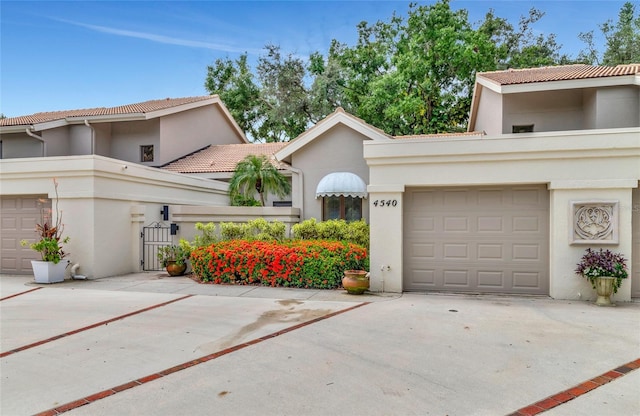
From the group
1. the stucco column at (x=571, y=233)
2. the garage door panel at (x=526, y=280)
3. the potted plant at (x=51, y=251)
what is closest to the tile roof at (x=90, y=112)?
the potted plant at (x=51, y=251)

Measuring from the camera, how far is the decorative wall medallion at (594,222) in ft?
28.5

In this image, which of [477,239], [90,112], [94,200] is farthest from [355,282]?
[90,112]

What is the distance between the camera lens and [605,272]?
840 centimetres

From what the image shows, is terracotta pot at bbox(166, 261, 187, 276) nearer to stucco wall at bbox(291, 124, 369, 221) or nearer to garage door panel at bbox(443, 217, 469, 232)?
stucco wall at bbox(291, 124, 369, 221)

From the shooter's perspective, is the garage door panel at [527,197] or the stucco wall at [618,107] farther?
the stucco wall at [618,107]

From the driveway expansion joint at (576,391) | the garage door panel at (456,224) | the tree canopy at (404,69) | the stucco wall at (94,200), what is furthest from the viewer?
the tree canopy at (404,69)

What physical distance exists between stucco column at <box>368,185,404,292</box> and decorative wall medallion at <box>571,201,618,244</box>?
12.9 feet

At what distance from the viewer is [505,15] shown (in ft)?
97.4

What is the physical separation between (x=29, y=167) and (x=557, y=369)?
14.5m

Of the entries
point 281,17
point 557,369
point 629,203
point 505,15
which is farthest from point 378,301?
point 505,15

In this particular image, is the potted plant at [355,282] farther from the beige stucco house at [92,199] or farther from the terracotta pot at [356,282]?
the beige stucco house at [92,199]

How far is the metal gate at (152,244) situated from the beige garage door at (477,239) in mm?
8752

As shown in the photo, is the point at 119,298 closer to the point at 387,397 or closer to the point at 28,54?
the point at 387,397

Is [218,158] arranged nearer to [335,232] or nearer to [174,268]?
[174,268]
